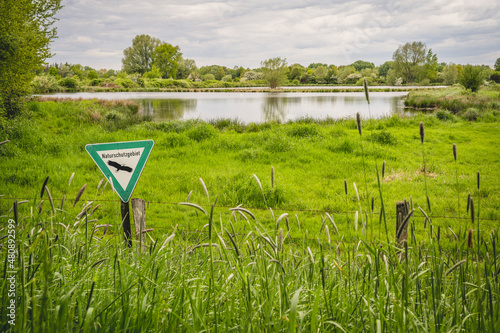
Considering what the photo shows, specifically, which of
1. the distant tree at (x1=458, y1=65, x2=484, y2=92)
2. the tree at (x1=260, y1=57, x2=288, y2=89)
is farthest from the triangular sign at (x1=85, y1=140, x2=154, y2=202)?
the tree at (x1=260, y1=57, x2=288, y2=89)

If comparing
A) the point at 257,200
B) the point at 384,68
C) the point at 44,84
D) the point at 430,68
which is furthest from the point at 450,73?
the point at 257,200

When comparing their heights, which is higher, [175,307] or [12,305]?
[12,305]

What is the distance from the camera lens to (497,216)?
20.1ft

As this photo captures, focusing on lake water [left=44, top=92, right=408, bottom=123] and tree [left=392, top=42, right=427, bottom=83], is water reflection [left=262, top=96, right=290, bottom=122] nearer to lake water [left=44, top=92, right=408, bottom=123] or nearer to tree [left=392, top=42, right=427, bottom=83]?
lake water [left=44, top=92, right=408, bottom=123]

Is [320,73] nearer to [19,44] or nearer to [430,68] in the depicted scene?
[430,68]

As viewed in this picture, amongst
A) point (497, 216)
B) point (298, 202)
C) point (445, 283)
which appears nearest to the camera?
point (445, 283)

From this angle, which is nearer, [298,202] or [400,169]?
[298,202]

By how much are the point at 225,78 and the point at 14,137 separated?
9044 cm

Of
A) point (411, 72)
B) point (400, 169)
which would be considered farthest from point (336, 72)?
point (400, 169)

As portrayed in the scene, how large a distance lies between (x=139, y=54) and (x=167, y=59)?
670cm

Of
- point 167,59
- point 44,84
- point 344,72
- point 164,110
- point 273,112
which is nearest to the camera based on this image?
point 164,110

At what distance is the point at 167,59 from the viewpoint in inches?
3123

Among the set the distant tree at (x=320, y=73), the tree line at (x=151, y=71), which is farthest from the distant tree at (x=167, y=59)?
the distant tree at (x=320, y=73)

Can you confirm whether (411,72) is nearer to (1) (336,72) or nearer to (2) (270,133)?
(1) (336,72)
